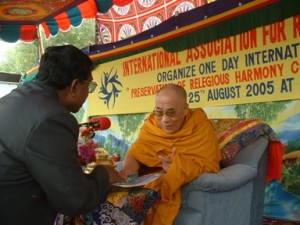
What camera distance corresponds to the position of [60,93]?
4.57ft

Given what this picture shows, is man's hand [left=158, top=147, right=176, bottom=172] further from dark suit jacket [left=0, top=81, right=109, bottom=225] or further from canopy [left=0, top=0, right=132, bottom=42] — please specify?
canopy [left=0, top=0, right=132, bottom=42]

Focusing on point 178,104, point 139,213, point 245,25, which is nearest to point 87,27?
point 245,25

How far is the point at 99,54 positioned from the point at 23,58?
21.0 feet

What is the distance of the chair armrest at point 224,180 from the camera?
203cm

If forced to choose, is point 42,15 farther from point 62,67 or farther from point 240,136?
point 62,67

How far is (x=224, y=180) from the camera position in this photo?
Result: 209 cm

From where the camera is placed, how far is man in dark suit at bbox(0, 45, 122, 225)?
4.04 feet

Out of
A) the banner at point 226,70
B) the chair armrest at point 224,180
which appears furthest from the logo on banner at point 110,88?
the chair armrest at point 224,180

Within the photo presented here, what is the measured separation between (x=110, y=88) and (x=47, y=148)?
4.64m

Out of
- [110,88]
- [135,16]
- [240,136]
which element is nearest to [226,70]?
[240,136]

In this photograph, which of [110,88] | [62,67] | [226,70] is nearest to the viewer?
[62,67]

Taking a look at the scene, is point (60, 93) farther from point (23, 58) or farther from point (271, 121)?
point (23, 58)

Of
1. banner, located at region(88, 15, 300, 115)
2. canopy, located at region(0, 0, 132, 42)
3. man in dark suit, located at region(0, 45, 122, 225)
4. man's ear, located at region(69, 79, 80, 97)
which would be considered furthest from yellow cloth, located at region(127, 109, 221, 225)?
canopy, located at region(0, 0, 132, 42)

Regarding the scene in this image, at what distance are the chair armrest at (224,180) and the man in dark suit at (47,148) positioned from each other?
2.38 feet
